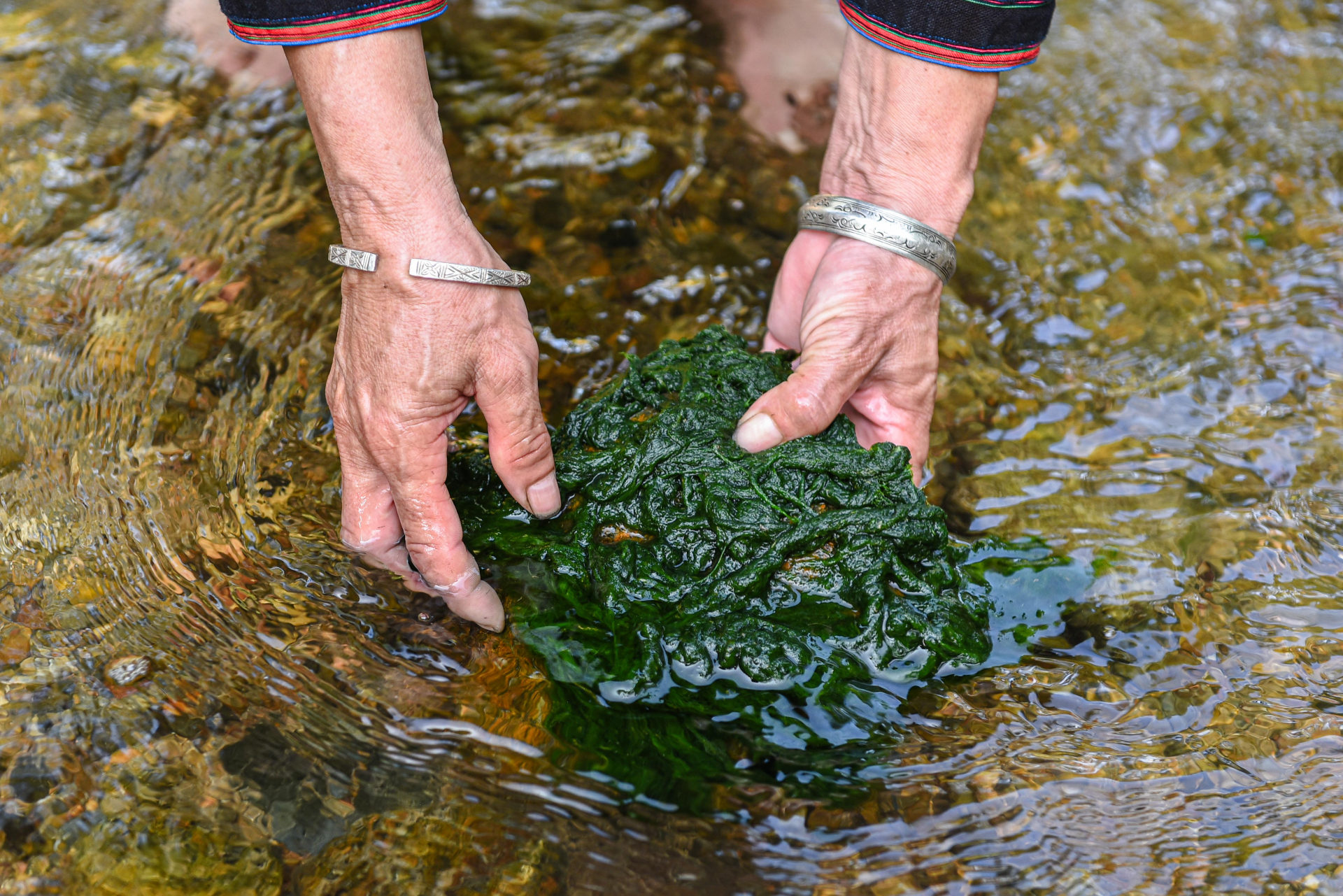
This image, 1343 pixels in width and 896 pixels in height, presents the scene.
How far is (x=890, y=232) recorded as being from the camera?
2.82 metres

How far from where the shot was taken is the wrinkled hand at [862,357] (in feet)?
8.83

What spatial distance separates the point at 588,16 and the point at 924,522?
362 centimetres

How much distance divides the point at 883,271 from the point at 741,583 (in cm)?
106

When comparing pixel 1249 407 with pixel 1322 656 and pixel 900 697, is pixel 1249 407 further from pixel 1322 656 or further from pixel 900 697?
pixel 900 697

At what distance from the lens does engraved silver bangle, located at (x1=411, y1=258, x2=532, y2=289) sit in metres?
2.32

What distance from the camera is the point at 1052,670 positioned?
2635 mm

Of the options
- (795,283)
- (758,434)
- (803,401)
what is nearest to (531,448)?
(758,434)

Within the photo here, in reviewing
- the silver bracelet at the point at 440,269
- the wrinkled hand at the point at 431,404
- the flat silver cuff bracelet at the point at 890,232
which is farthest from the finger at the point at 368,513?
the flat silver cuff bracelet at the point at 890,232

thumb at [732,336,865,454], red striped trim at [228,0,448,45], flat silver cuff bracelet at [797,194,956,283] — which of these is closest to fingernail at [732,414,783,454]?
thumb at [732,336,865,454]

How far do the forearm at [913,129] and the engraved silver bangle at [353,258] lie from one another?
5.07 feet

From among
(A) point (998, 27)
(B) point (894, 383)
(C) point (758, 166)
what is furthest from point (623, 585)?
(C) point (758, 166)

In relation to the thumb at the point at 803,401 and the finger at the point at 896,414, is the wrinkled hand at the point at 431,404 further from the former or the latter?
the finger at the point at 896,414

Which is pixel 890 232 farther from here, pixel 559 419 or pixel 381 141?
pixel 381 141

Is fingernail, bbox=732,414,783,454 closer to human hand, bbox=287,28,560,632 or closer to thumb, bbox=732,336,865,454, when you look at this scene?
thumb, bbox=732,336,865,454
